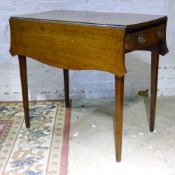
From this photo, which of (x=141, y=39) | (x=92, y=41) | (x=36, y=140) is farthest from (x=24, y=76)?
(x=141, y=39)

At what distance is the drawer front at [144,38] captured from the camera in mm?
1349

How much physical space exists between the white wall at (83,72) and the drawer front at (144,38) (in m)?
0.74

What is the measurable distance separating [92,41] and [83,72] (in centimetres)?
98

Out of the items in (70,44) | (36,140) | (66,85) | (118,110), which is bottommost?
(36,140)

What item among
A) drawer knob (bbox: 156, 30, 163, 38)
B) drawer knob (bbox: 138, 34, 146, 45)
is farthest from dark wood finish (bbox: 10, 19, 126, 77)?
drawer knob (bbox: 156, 30, 163, 38)

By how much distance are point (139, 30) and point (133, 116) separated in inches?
33.6

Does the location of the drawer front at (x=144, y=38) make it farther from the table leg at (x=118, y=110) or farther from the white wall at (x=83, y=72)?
the white wall at (x=83, y=72)

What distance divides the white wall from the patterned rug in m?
0.14

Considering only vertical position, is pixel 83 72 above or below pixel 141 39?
below

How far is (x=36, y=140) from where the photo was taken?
1818 millimetres

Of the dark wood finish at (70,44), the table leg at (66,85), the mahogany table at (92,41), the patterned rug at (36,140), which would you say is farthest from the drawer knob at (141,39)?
the table leg at (66,85)

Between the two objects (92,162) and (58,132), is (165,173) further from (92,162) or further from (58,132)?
(58,132)

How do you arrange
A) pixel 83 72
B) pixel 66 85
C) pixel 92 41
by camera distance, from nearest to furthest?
1. pixel 92 41
2. pixel 66 85
3. pixel 83 72

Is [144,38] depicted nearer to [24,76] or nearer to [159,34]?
[159,34]
